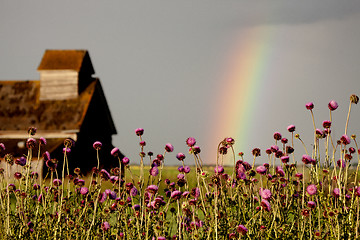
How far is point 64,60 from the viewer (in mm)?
30859

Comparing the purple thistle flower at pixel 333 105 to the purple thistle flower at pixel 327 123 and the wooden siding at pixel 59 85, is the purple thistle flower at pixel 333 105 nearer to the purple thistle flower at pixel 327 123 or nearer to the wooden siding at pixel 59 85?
the purple thistle flower at pixel 327 123

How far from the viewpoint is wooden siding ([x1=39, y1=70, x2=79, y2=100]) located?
1177 inches

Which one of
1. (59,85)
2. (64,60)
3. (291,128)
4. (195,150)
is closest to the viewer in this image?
(195,150)

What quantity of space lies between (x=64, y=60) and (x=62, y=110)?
3908mm

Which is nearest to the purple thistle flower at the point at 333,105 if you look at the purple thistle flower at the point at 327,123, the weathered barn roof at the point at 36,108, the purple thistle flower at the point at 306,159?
the purple thistle flower at the point at 327,123

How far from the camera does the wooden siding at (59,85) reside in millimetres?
29891

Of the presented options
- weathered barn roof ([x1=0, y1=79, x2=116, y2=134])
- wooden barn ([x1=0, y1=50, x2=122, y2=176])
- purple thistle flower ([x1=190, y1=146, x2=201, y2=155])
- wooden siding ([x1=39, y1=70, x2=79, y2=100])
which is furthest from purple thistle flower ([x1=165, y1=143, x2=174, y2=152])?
wooden siding ([x1=39, y1=70, x2=79, y2=100])

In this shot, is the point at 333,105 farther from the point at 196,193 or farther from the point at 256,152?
the point at 196,193

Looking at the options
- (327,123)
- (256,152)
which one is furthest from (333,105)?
(256,152)

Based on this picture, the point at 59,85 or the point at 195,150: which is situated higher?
the point at 59,85

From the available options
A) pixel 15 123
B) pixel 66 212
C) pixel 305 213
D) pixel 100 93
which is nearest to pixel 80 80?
pixel 100 93

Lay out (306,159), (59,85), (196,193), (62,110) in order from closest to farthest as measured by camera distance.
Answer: (196,193) < (306,159) < (62,110) < (59,85)

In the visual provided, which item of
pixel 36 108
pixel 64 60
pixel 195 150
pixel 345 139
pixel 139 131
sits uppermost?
pixel 64 60

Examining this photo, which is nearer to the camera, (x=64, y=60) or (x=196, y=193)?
(x=196, y=193)
